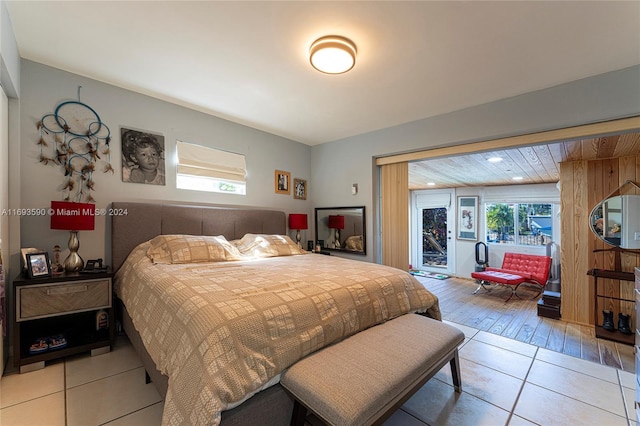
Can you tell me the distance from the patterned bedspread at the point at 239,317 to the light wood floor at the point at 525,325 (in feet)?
5.53

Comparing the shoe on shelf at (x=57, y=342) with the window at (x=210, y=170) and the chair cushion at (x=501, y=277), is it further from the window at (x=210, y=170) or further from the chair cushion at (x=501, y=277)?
the chair cushion at (x=501, y=277)

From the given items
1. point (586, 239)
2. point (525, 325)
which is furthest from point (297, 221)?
point (586, 239)

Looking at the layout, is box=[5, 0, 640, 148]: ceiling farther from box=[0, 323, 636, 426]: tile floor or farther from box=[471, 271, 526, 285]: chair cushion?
box=[471, 271, 526, 285]: chair cushion

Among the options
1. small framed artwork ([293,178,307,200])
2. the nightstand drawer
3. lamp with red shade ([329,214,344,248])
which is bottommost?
the nightstand drawer

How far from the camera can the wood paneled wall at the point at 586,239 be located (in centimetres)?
312

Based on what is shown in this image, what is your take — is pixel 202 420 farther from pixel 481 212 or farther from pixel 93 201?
pixel 481 212

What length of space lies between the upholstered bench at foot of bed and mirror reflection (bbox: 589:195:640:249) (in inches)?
121

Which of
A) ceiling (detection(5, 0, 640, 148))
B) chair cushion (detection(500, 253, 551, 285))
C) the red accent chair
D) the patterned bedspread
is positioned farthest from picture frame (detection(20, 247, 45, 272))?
chair cushion (detection(500, 253, 551, 285))

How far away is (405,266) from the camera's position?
141 inches

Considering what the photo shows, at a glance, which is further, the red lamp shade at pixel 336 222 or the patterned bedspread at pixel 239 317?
the red lamp shade at pixel 336 222

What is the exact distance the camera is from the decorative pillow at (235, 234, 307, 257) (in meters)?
3.12

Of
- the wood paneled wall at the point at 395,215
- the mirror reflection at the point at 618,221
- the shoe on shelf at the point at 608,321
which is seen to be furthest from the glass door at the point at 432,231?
the wood paneled wall at the point at 395,215

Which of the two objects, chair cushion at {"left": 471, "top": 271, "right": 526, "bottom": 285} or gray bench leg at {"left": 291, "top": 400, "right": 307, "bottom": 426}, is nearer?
gray bench leg at {"left": 291, "top": 400, "right": 307, "bottom": 426}

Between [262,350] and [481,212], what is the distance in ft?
22.5
